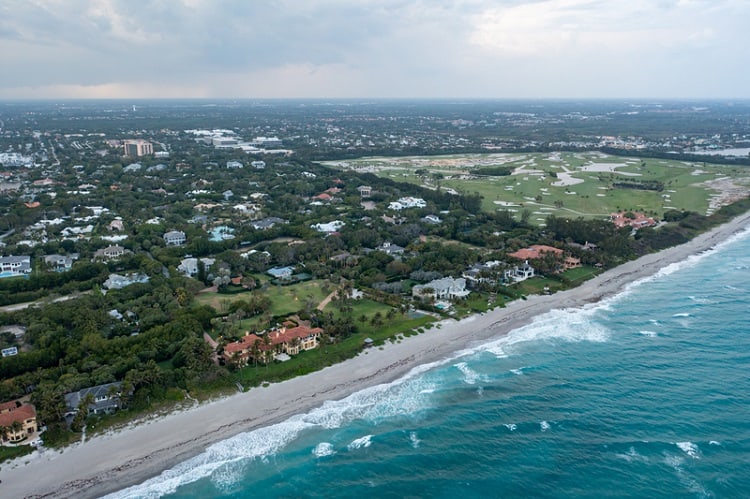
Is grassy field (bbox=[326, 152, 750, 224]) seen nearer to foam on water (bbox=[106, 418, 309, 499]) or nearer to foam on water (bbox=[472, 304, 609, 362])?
foam on water (bbox=[472, 304, 609, 362])

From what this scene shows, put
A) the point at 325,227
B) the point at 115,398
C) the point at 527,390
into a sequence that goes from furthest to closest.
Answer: the point at 325,227 < the point at 527,390 < the point at 115,398

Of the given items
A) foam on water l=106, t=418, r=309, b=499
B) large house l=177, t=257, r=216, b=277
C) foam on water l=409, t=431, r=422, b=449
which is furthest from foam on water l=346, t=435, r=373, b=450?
large house l=177, t=257, r=216, b=277

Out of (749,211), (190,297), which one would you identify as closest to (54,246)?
(190,297)

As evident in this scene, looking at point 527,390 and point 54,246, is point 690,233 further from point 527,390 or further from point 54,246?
point 54,246

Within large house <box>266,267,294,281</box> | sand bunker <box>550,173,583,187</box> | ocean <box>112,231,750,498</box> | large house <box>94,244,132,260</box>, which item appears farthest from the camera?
sand bunker <box>550,173,583,187</box>

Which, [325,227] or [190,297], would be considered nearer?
[190,297]

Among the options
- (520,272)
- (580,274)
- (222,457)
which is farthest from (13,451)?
(580,274)
